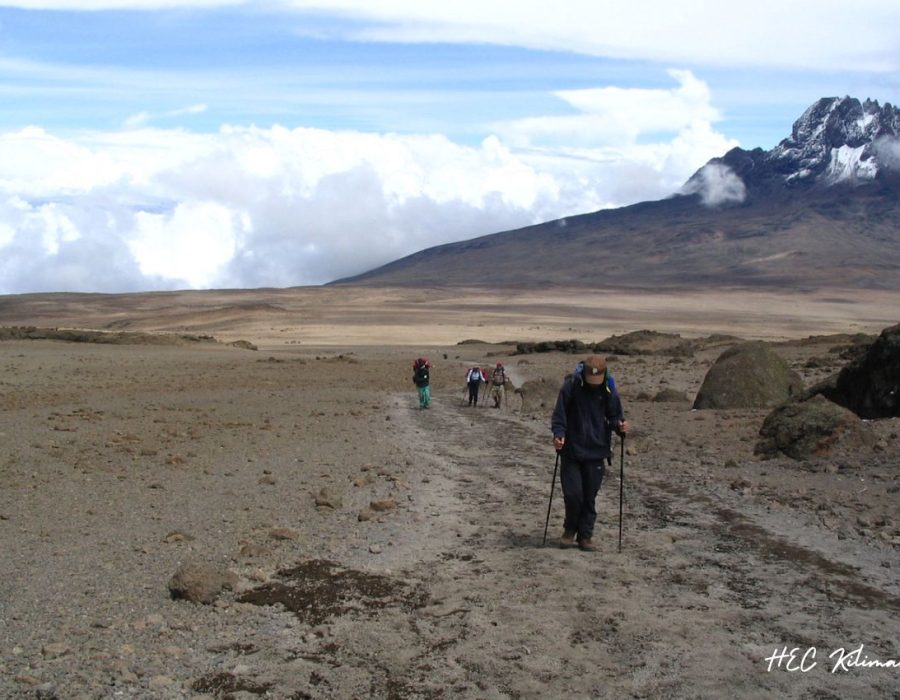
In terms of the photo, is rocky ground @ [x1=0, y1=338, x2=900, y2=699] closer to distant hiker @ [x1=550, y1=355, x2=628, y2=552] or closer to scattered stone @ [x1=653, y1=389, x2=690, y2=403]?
distant hiker @ [x1=550, y1=355, x2=628, y2=552]

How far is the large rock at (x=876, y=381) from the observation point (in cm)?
1389

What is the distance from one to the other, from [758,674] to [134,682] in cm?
321

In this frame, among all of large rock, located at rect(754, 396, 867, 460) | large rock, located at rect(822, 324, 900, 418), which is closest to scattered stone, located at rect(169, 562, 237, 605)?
large rock, located at rect(754, 396, 867, 460)

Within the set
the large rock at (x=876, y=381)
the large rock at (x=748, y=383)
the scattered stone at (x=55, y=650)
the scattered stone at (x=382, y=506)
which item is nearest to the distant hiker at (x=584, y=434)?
the scattered stone at (x=382, y=506)

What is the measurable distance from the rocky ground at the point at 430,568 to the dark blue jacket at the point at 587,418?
0.78m

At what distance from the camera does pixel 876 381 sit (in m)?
14.2

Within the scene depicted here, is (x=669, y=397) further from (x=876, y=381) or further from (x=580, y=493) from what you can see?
(x=580, y=493)

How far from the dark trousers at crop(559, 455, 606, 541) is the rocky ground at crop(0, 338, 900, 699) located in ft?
0.84

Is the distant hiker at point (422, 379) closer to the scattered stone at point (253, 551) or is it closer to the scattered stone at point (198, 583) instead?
the scattered stone at point (253, 551)

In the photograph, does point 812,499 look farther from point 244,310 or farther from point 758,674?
point 244,310

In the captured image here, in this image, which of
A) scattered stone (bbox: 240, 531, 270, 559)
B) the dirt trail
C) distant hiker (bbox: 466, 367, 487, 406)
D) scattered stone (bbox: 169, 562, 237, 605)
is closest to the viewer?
the dirt trail

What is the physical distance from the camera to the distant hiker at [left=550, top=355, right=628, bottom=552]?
794 centimetres

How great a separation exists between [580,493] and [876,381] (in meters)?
8.02

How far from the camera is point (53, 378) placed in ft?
83.5
